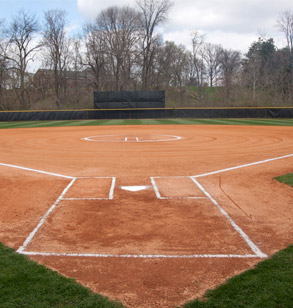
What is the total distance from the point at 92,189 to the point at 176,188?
1894mm

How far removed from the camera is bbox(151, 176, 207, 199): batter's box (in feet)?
20.7

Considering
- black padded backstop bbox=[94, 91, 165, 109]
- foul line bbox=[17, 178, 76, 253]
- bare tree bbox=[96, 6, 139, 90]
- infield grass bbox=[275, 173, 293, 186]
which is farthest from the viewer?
bare tree bbox=[96, 6, 139, 90]

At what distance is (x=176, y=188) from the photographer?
6816mm

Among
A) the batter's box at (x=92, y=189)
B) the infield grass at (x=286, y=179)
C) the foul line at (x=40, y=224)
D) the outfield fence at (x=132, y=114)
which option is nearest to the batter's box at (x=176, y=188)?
the batter's box at (x=92, y=189)

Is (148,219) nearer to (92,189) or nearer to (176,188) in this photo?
(176,188)

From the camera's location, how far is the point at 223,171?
8.37m

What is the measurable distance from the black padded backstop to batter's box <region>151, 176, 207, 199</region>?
90.8ft

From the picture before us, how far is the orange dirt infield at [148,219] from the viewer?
3.47 metres

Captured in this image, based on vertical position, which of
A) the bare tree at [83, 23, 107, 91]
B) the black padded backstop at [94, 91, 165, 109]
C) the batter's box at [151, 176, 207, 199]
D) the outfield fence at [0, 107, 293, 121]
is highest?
the bare tree at [83, 23, 107, 91]

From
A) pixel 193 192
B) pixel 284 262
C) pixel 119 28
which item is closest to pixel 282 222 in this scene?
pixel 284 262

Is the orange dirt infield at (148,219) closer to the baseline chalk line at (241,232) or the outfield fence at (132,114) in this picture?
the baseline chalk line at (241,232)

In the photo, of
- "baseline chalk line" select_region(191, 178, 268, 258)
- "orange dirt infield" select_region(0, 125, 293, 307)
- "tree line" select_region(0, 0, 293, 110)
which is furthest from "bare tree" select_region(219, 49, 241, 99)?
"baseline chalk line" select_region(191, 178, 268, 258)

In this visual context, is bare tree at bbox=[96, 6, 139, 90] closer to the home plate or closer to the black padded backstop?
the black padded backstop

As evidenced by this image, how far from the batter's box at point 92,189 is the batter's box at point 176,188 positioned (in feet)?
3.44
